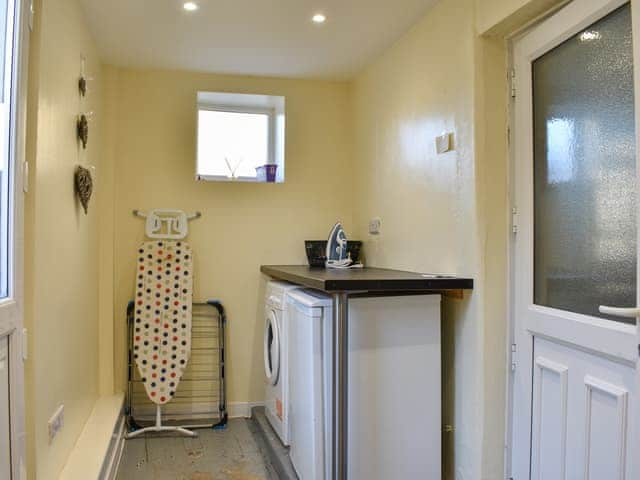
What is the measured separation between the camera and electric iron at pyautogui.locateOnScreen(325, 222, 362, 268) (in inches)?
133

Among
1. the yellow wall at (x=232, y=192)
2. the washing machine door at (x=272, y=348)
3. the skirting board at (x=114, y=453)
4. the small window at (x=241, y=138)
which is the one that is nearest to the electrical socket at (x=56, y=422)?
the skirting board at (x=114, y=453)

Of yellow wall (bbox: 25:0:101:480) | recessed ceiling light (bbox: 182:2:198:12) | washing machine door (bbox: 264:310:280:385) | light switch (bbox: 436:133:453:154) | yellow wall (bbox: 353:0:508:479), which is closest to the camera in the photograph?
yellow wall (bbox: 25:0:101:480)

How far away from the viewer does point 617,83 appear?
174 cm

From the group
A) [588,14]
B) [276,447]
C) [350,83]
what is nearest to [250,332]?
[276,447]

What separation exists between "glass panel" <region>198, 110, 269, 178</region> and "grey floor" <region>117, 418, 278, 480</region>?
1.83 meters

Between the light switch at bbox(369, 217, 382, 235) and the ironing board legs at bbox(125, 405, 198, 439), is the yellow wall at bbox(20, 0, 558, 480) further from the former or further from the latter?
the ironing board legs at bbox(125, 405, 198, 439)

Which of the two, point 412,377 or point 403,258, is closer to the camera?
point 412,377

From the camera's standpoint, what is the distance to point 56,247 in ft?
7.30

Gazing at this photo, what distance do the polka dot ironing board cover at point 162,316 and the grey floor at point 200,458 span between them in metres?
0.32

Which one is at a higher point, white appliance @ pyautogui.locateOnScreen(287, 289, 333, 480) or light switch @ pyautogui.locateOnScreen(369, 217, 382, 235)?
light switch @ pyautogui.locateOnScreen(369, 217, 382, 235)

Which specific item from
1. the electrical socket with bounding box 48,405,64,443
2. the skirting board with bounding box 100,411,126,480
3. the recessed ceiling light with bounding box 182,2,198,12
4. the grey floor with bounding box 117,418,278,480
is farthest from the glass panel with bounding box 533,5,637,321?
the skirting board with bounding box 100,411,126,480

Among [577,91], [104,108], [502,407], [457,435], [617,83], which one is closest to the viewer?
[617,83]

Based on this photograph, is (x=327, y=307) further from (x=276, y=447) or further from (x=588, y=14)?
(x=588, y=14)

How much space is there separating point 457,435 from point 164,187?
244 centimetres
